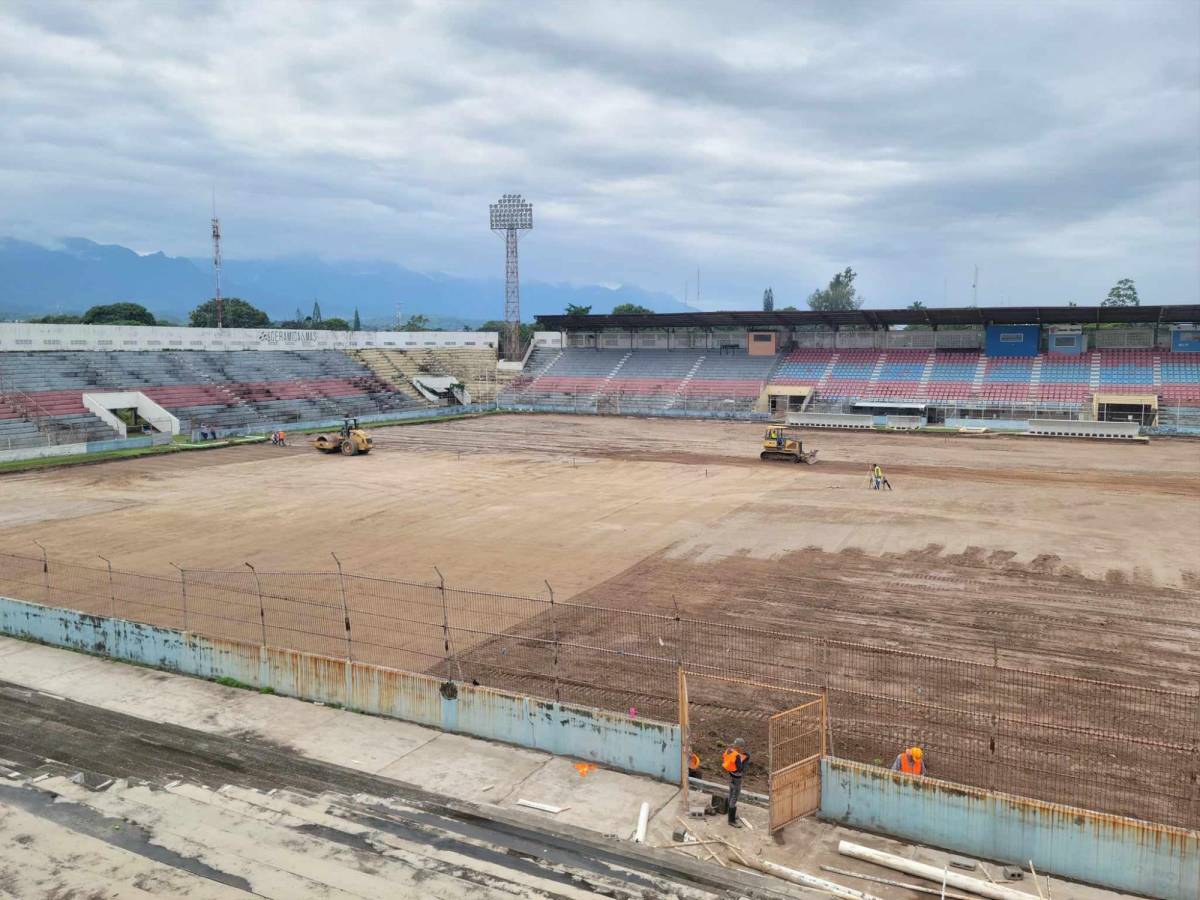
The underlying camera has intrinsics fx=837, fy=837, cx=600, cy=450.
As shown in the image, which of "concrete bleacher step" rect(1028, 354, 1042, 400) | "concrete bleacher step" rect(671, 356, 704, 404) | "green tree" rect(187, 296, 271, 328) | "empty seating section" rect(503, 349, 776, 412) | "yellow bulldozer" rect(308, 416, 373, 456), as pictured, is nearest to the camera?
"yellow bulldozer" rect(308, 416, 373, 456)

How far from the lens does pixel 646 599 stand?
21234mm

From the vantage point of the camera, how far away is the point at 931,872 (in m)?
10.1

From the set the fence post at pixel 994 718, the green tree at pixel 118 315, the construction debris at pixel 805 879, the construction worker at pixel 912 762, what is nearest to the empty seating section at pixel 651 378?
the fence post at pixel 994 718

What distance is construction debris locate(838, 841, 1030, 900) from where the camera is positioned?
382 inches

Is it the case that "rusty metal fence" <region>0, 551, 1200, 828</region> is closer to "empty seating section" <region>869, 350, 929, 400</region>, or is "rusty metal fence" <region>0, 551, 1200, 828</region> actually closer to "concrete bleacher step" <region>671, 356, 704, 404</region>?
"empty seating section" <region>869, 350, 929, 400</region>

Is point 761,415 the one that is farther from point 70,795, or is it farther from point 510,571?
point 70,795

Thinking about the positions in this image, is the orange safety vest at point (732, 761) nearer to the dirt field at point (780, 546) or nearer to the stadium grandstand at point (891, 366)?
the dirt field at point (780, 546)

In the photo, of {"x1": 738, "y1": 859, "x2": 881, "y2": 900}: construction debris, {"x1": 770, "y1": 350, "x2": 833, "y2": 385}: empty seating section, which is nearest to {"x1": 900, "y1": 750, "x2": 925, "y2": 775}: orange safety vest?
{"x1": 738, "y1": 859, "x2": 881, "y2": 900}: construction debris

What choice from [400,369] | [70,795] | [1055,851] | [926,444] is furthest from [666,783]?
[400,369]

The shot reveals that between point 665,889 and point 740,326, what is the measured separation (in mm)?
77189

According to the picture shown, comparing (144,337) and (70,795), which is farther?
(144,337)

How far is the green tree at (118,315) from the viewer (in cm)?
12788

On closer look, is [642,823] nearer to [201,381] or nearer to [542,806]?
[542,806]

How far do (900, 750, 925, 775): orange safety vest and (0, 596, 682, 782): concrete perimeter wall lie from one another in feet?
10.4
